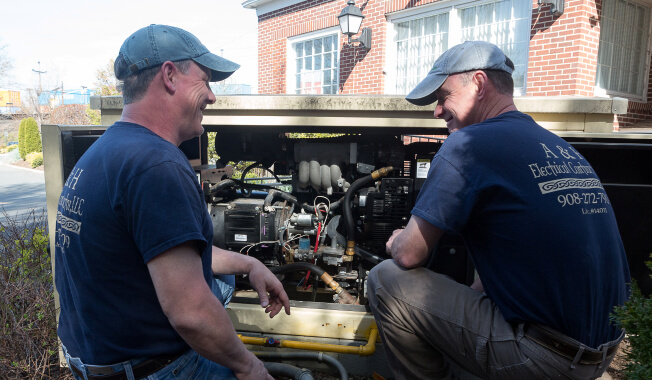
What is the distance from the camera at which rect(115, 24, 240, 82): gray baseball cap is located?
1489 mm

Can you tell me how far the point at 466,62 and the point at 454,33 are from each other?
631 cm

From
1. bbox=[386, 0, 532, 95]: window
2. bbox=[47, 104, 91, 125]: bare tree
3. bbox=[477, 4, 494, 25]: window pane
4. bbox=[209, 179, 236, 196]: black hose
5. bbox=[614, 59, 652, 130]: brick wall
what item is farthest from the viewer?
bbox=[47, 104, 91, 125]: bare tree

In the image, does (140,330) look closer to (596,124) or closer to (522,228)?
(522,228)

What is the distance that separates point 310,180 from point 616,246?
83.1 inches

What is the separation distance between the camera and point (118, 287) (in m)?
1.39

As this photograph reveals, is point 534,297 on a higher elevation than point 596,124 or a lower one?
lower

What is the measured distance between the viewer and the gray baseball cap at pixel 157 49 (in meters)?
1.49

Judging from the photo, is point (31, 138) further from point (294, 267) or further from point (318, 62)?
point (294, 267)

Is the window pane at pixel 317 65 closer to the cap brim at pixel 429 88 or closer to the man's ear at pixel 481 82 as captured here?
the cap brim at pixel 429 88

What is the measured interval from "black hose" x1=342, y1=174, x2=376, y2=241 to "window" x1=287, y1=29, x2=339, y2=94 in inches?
287

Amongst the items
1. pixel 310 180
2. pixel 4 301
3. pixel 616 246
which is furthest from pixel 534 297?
pixel 4 301

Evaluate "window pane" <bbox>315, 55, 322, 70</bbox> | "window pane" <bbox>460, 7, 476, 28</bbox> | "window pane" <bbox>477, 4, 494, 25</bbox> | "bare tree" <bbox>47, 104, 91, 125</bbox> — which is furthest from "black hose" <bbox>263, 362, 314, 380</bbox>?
"bare tree" <bbox>47, 104, 91, 125</bbox>

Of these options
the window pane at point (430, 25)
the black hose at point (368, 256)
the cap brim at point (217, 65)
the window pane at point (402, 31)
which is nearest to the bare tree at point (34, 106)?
the window pane at point (402, 31)

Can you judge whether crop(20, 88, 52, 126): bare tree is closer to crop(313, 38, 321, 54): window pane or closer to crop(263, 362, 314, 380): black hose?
crop(313, 38, 321, 54): window pane
